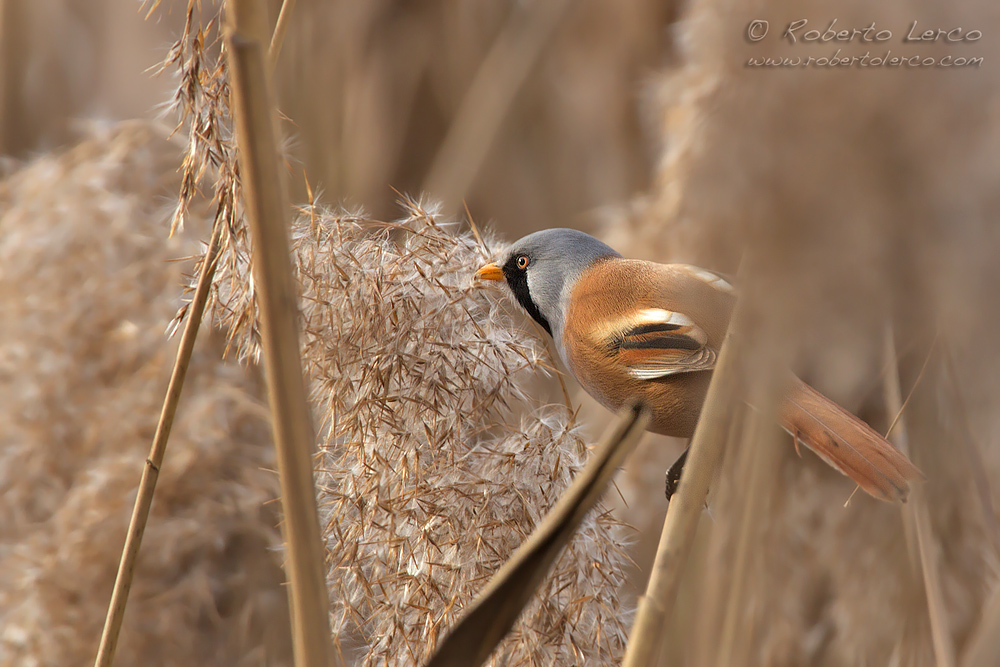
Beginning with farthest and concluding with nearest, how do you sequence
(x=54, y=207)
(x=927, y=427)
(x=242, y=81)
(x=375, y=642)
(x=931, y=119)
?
(x=54, y=207) → (x=927, y=427) → (x=375, y=642) → (x=931, y=119) → (x=242, y=81)

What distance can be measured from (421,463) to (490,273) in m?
0.35

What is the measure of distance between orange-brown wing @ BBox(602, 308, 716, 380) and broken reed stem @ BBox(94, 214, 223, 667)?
2.02 ft

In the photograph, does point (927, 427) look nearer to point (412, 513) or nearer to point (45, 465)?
point (412, 513)

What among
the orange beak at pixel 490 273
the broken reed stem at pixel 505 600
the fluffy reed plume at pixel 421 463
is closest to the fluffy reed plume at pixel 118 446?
the fluffy reed plume at pixel 421 463

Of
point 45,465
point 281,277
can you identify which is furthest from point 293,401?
point 45,465

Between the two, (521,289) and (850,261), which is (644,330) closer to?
(521,289)

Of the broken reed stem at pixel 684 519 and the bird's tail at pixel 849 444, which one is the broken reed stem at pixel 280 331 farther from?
the bird's tail at pixel 849 444

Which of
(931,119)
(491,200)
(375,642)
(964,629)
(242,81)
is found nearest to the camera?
(242,81)

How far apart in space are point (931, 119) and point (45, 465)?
1.76 metres

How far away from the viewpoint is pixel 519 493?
109 centimetres

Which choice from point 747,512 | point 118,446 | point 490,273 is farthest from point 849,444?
point 118,446

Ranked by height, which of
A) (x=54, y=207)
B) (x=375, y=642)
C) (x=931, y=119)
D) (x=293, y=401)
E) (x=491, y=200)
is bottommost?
(x=375, y=642)

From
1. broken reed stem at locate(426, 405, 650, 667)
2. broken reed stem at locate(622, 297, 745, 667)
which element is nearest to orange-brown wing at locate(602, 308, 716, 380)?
broken reed stem at locate(622, 297, 745, 667)

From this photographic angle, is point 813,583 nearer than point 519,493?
No
